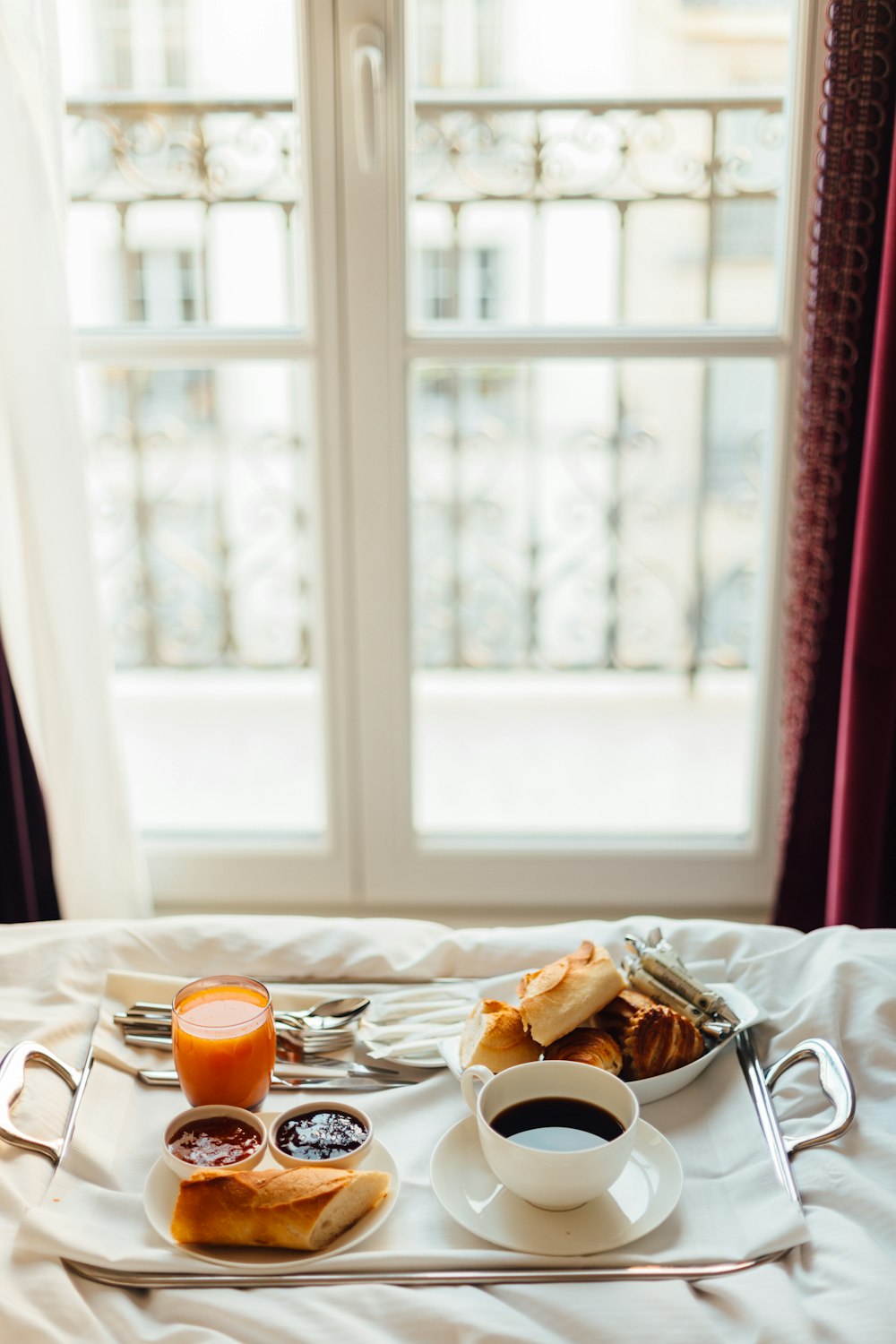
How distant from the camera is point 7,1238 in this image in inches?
33.1

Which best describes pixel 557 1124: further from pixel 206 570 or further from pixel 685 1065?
pixel 206 570

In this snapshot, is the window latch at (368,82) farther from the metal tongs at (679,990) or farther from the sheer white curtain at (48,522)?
the metal tongs at (679,990)

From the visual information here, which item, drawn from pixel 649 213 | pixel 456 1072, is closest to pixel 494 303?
pixel 649 213

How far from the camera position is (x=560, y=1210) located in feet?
2.88

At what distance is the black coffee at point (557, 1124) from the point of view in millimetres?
881

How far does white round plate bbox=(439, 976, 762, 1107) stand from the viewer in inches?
38.9

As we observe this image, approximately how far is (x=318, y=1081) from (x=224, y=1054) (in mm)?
122

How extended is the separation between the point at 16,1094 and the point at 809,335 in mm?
1401

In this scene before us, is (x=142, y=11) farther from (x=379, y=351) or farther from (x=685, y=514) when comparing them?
(x=685, y=514)

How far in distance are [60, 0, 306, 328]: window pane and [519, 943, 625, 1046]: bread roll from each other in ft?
4.08

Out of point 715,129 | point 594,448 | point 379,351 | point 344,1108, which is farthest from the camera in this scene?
point 594,448

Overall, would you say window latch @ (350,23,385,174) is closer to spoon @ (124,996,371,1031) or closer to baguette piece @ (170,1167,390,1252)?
spoon @ (124,996,371,1031)

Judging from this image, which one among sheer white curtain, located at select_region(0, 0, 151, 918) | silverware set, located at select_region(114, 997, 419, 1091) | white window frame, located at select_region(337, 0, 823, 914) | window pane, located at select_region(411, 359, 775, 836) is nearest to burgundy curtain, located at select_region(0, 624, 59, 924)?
sheer white curtain, located at select_region(0, 0, 151, 918)

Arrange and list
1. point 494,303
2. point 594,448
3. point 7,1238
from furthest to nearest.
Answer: point 594,448 → point 494,303 → point 7,1238
